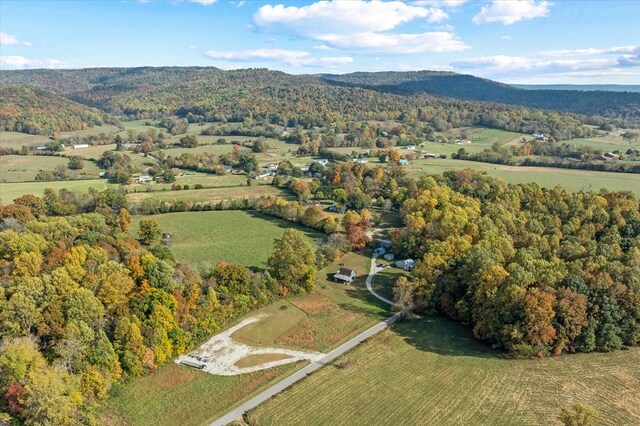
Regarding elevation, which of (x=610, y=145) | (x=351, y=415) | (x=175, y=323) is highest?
(x=610, y=145)

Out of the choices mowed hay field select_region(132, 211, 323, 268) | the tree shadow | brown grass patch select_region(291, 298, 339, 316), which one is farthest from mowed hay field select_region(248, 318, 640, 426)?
mowed hay field select_region(132, 211, 323, 268)

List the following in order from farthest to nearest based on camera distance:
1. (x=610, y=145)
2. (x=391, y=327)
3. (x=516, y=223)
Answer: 1. (x=610, y=145)
2. (x=516, y=223)
3. (x=391, y=327)

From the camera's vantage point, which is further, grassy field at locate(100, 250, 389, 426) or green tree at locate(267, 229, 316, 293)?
green tree at locate(267, 229, 316, 293)

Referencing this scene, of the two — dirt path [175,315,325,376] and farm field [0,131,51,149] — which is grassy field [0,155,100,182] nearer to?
farm field [0,131,51,149]

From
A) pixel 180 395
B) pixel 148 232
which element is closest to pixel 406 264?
pixel 180 395

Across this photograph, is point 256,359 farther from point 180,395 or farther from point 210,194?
point 210,194

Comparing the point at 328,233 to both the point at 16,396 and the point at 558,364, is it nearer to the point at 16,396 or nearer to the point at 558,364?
the point at 558,364

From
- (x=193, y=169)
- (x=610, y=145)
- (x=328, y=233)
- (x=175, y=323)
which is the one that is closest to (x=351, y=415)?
(x=175, y=323)
